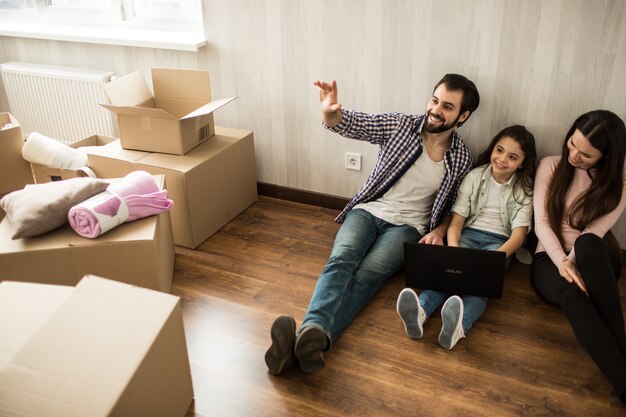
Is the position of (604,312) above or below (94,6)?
below

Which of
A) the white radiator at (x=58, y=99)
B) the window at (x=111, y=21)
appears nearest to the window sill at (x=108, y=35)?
the window at (x=111, y=21)

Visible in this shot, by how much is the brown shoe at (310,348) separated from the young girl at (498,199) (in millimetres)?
494

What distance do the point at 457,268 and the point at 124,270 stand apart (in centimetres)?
117

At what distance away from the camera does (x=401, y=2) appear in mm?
2270

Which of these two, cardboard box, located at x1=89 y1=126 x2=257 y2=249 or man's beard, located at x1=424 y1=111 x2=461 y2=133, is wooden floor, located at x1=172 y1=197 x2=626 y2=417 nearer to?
cardboard box, located at x1=89 y1=126 x2=257 y2=249

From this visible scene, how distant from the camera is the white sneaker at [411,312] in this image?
1867 millimetres

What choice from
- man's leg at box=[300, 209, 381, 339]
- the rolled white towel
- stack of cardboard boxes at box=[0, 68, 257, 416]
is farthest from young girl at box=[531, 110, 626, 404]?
the rolled white towel

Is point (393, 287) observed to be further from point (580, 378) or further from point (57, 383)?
point (57, 383)

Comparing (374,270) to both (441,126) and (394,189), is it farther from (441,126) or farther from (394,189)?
(441,126)

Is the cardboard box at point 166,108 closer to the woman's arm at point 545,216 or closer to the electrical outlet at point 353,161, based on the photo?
the electrical outlet at point 353,161

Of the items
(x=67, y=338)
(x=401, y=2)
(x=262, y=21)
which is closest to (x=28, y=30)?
(x=262, y=21)

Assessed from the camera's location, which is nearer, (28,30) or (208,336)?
(208,336)

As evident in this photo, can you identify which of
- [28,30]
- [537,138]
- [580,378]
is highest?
[28,30]

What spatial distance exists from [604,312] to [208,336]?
131 cm
